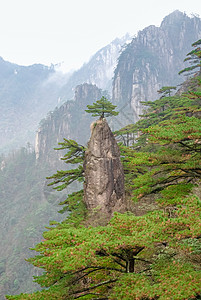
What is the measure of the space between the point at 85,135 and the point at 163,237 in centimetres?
10369

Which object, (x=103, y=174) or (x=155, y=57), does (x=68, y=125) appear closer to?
(x=155, y=57)

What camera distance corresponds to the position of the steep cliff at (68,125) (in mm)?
105000

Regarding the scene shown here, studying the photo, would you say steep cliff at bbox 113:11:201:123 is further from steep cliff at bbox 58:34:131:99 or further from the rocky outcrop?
steep cliff at bbox 58:34:131:99

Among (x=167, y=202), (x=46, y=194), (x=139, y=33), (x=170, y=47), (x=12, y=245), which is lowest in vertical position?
(x=12, y=245)

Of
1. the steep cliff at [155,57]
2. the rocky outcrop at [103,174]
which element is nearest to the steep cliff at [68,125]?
the steep cliff at [155,57]

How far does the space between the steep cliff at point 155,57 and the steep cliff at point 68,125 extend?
1606 centimetres

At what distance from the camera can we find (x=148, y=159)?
678 cm

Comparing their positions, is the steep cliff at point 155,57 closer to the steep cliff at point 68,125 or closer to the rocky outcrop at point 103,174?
the steep cliff at point 68,125

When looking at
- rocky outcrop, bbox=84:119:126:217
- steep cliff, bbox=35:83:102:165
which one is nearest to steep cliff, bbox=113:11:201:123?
steep cliff, bbox=35:83:102:165

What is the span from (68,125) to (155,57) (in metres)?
45.5

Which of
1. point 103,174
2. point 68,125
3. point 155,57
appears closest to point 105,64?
point 155,57

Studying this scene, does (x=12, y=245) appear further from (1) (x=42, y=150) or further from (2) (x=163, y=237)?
(2) (x=163, y=237)

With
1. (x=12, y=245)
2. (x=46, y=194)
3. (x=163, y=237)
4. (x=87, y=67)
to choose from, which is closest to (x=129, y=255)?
(x=163, y=237)

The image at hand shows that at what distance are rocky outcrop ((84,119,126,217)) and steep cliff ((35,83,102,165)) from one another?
3509 inches
